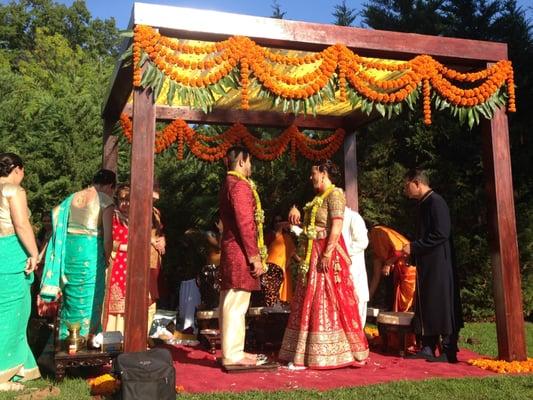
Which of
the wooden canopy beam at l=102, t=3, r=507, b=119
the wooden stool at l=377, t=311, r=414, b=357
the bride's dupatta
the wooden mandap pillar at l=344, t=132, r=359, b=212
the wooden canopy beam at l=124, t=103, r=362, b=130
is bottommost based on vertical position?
the wooden stool at l=377, t=311, r=414, b=357

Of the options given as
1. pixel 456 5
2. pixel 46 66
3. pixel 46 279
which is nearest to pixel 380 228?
pixel 46 279

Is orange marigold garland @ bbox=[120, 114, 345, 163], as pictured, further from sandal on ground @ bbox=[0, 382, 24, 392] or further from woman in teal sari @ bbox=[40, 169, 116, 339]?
sandal on ground @ bbox=[0, 382, 24, 392]

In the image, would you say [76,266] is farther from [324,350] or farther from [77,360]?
[324,350]

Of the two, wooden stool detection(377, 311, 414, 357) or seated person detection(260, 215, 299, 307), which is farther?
seated person detection(260, 215, 299, 307)

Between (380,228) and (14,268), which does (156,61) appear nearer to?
(14,268)

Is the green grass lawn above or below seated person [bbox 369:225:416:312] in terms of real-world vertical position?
below

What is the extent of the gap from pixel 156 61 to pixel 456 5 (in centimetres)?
974

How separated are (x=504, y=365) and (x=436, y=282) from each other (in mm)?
950

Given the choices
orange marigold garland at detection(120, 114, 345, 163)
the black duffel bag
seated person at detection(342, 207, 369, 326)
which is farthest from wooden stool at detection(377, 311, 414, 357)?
orange marigold garland at detection(120, 114, 345, 163)

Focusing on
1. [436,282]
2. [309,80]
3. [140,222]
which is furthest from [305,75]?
[436,282]

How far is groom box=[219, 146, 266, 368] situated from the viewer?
4.92 metres

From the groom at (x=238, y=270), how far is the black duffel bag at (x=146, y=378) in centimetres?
109

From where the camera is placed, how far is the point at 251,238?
4961mm

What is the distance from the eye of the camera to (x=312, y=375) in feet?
15.4
